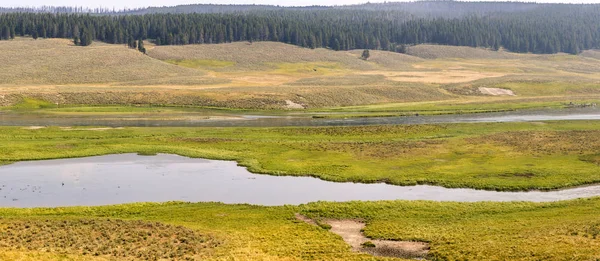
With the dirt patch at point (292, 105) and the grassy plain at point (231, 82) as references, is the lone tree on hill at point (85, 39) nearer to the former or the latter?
the grassy plain at point (231, 82)

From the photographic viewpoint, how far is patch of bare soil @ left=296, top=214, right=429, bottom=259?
115ft

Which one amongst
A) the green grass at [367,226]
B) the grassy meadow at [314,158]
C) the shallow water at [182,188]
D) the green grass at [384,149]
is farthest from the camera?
the green grass at [384,149]

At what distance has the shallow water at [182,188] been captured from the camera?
46594 millimetres

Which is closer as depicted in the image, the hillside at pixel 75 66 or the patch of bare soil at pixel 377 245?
the patch of bare soil at pixel 377 245

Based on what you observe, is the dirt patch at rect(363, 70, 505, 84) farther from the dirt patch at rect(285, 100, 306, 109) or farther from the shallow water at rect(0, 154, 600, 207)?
the shallow water at rect(0, 154, 600, 207)

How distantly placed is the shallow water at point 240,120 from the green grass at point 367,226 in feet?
146

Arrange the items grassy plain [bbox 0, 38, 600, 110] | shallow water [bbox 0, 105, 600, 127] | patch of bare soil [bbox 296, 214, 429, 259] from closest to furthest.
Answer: patch of bare soil [bbox 296, 214, 429, 259] < shallow water [bbox 0, 105, 600, 127] < grassy plain [bbox 0, 38, 600, 110]

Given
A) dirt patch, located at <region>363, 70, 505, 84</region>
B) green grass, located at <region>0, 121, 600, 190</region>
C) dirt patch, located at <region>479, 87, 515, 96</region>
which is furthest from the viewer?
dirt patch, located at <region>363, 70, 505, 84</region>

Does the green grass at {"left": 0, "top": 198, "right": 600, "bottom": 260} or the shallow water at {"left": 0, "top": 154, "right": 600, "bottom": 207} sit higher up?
the green grass at {"left": 0, "top": 198, "right": 600, "bottom": 260}

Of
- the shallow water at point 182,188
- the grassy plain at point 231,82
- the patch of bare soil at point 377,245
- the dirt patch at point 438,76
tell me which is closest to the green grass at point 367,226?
the patch of bare soil at point 377,245

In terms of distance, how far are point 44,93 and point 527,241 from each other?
→ 314 ft

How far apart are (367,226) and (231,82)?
358 ft

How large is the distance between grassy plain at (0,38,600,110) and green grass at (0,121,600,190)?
32.3 meters

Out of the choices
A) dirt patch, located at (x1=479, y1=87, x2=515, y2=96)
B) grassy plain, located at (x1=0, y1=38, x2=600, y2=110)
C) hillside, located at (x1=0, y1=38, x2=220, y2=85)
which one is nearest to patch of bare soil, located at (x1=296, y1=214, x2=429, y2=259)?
grassy plain, located at (x1=0, y1=38, x2=600, y2=110)
